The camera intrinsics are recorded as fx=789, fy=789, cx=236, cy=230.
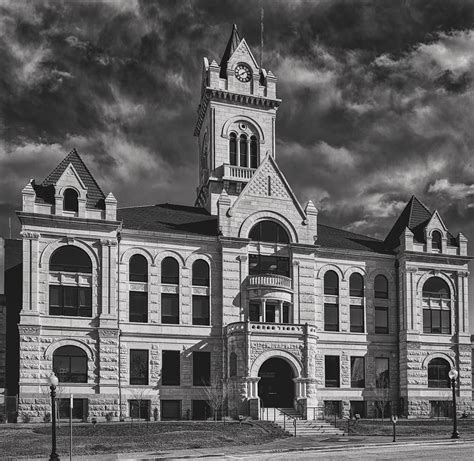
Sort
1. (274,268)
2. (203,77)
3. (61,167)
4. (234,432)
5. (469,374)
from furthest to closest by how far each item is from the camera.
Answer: (203,77) < (469,374) < (274,268) < (61,167) < (234,432)

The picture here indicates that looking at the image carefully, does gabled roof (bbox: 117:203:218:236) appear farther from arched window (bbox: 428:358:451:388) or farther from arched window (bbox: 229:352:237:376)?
arched window (bbox: 428:358:451:388)

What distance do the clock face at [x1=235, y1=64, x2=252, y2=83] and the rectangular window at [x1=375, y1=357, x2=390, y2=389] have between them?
28.8 meters

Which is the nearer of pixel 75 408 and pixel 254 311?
pixel 75 408

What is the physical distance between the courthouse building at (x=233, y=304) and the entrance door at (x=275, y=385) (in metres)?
0.10

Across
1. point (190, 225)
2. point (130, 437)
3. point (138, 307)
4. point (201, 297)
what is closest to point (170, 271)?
point (201, 297)

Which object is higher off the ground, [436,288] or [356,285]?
[356,285]

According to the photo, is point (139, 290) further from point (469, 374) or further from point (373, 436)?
point (469, 374)

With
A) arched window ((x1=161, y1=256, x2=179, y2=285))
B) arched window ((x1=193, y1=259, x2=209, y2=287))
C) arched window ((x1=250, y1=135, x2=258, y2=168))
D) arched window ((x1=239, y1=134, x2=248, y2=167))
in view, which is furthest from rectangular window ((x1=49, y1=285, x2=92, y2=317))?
arched window ((x1=250, y1=135, x2=258, y2=168))

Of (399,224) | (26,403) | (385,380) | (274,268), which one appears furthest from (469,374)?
(26,403)

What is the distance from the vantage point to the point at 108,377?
182 ft

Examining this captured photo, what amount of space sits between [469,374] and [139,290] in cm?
2893

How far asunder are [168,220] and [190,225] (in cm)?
189

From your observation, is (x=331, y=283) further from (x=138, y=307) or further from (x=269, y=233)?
(x=138, y=307)

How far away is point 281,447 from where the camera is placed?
41719 mm
